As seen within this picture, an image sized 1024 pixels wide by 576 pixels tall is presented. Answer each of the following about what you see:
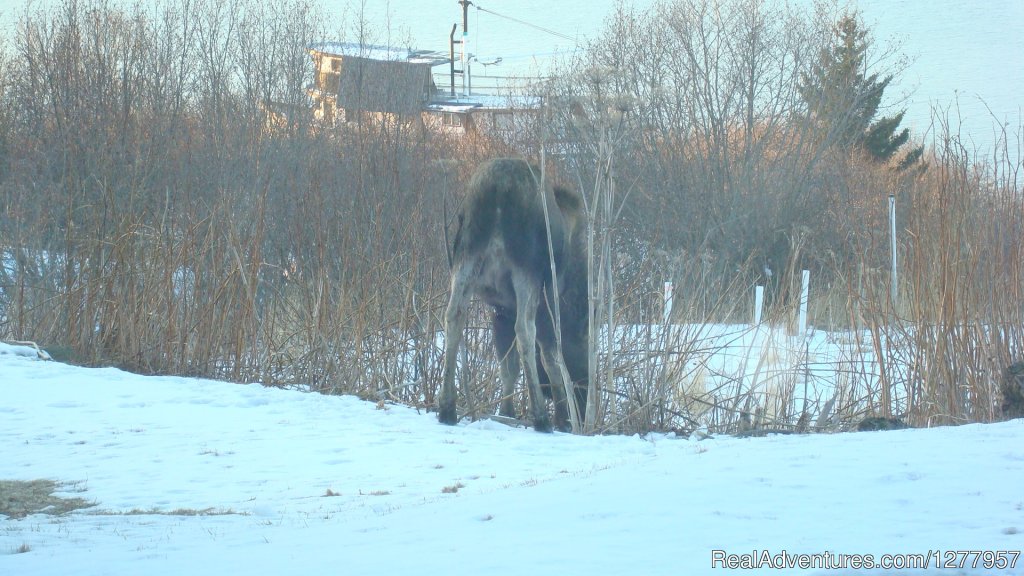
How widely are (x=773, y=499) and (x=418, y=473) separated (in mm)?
2776

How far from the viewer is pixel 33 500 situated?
17.1ft

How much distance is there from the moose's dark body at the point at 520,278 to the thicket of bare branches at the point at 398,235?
0.95 ft

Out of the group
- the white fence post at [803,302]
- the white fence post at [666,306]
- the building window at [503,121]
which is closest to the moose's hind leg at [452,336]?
the white fence post at [666,306]

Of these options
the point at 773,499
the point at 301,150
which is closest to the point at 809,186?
the point at 301,150

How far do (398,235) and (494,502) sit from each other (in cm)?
734

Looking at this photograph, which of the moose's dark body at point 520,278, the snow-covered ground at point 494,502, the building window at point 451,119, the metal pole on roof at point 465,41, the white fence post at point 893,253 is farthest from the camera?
the metal pole on roof at point 465,41

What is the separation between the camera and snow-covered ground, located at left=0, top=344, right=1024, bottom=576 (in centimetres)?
315

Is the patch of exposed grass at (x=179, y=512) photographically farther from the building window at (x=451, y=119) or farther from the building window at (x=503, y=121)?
the building window at (x=451, y=119)

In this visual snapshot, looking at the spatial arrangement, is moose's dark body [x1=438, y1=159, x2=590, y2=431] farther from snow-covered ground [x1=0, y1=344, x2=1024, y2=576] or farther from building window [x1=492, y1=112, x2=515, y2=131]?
building window [x1=492, y1=112, x2=515, y2=131]

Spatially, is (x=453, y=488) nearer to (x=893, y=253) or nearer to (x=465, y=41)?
(x=893, y=253)

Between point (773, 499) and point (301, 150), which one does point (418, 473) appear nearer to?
point (773, 499)

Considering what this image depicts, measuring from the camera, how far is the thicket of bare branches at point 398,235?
25.5 feet

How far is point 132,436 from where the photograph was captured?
705 centimetres

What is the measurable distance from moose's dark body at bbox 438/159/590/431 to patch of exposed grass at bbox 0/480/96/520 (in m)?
2.95
